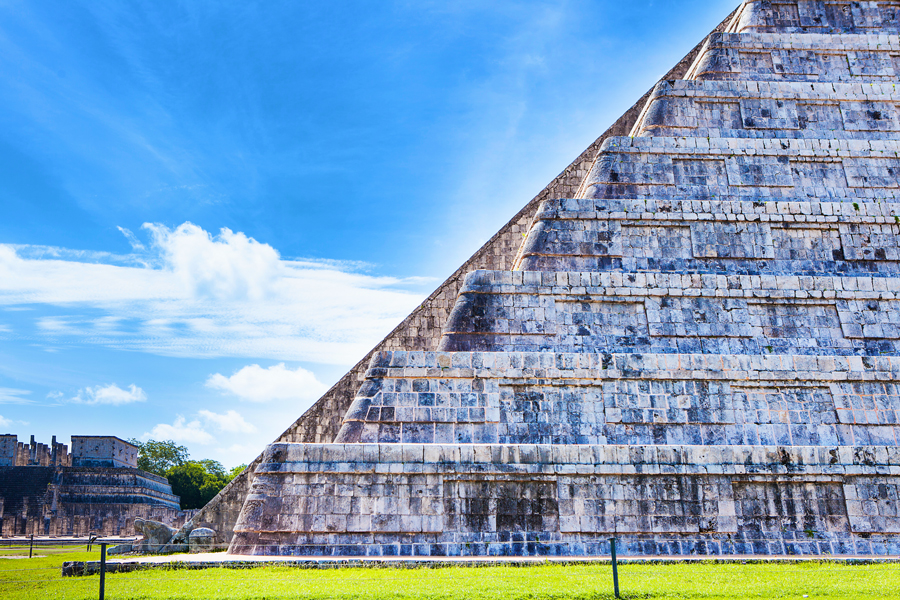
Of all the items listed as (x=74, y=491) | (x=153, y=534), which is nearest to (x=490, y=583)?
(x=153, y=534)

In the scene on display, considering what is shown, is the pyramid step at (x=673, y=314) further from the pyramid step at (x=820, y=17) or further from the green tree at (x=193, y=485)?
the green tree at (x=193, y=485)

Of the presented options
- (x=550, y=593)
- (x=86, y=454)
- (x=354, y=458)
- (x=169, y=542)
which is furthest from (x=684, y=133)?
(x=86, y=454)

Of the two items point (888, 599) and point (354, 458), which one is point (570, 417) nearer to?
point (354, 458)

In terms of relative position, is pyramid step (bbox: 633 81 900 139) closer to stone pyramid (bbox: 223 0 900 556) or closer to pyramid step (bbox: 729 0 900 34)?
stone pyramid (bbox: 223 0 900 556)

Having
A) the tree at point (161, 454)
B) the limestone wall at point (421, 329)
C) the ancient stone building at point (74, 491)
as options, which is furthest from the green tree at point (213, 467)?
the limestone wall at point (421, 329)

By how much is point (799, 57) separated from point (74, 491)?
104ft

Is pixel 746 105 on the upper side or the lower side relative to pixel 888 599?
upper

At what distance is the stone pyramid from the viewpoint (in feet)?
31.8

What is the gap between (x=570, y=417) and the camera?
1073cm

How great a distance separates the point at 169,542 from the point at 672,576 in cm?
803

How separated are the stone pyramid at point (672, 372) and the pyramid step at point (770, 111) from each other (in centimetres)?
4

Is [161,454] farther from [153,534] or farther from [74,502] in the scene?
[153,534]

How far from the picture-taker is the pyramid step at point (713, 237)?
12.3 meters

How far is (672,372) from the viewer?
36.1 feet
